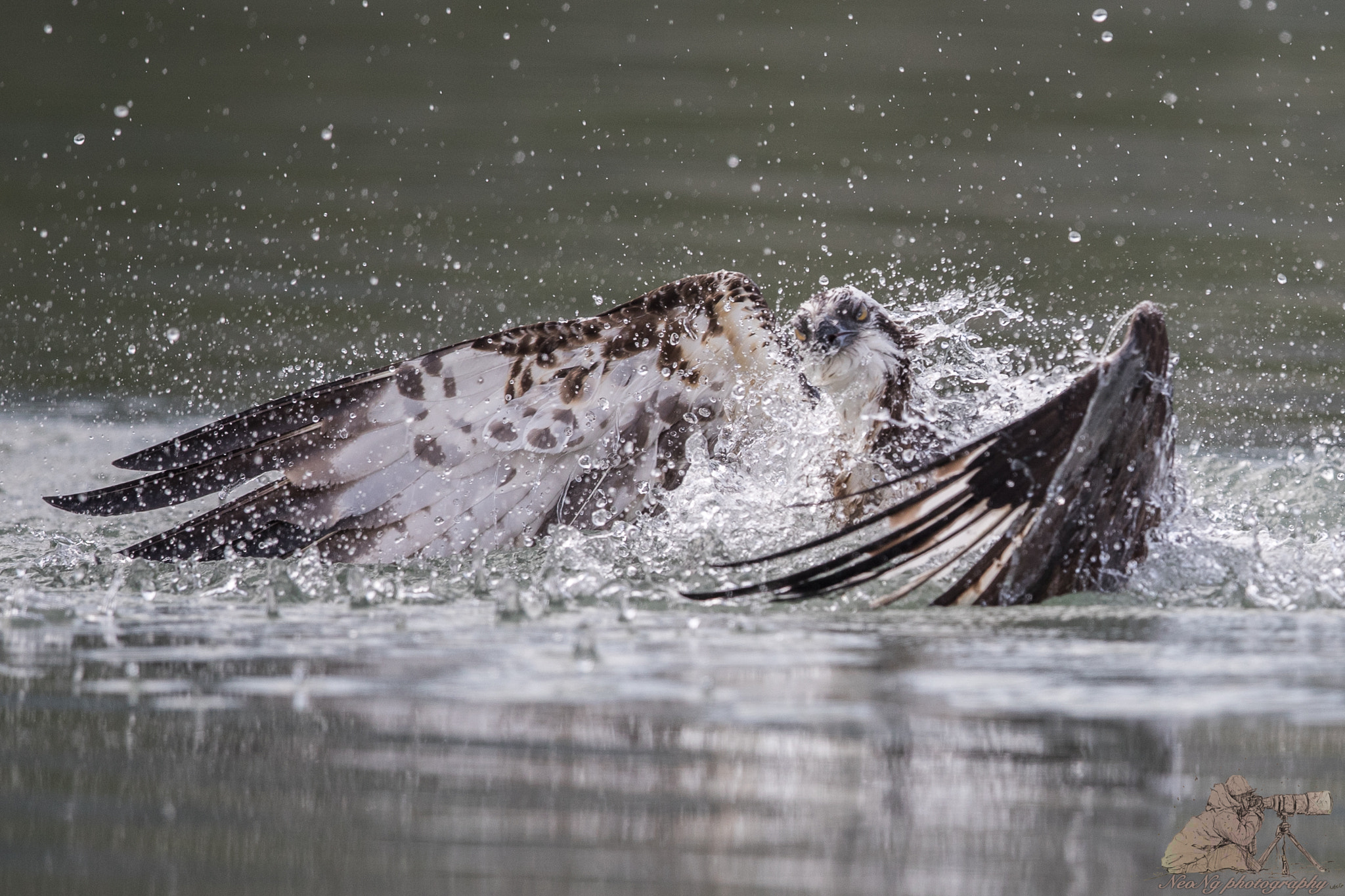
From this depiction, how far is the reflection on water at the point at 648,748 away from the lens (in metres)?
2.39

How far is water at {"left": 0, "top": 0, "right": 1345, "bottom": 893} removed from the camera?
8.52 feet

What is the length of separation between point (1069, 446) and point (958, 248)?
5.98 meters

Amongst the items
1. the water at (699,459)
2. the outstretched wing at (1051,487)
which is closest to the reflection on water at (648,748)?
the water at (699,459)

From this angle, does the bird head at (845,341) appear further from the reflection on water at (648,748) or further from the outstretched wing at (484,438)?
the reflection on water at (648,748)

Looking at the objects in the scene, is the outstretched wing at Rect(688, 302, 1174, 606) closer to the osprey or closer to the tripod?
the osprey

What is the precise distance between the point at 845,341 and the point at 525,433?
1.03 m

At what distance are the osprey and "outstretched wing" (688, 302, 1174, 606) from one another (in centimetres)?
15

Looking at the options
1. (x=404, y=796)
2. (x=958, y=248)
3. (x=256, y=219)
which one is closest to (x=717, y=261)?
(x=958, y=248)

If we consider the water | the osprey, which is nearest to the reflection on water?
the water

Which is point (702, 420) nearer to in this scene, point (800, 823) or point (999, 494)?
point (999, 494)

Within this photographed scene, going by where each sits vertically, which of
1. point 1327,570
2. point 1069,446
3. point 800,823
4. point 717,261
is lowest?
point 800,823

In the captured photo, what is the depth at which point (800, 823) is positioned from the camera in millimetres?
2541

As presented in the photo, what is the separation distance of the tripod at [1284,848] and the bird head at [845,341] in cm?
253

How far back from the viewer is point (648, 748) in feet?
9.49
